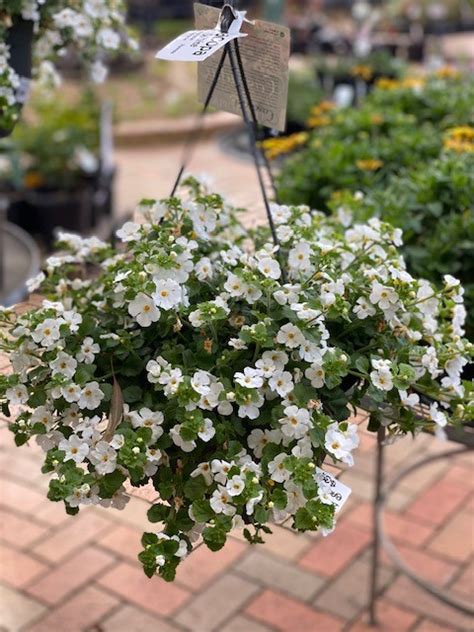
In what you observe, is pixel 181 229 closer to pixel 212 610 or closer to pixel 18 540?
pixel 212 610

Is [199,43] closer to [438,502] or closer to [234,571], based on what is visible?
[234,571]

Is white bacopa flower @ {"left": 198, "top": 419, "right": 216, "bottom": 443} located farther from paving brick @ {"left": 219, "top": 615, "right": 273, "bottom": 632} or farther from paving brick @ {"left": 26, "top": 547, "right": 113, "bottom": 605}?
paving brick @ {"left": 26, "top": 547, "right": 113, "bottom": 605}

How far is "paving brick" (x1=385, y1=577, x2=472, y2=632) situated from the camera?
2.57 m

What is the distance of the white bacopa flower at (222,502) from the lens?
47.7 inches

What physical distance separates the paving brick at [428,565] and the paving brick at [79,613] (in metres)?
0.83

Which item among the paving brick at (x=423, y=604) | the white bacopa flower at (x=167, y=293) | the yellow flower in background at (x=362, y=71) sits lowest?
the paving brick at (x=423, y=604)

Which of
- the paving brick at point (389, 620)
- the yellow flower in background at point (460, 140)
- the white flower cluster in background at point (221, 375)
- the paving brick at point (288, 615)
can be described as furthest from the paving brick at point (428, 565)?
the white flower cluster in background at point (221, 375)

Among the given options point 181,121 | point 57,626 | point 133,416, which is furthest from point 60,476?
point 181,121

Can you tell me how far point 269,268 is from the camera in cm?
138

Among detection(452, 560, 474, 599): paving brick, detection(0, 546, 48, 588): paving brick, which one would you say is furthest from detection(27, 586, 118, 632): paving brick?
detection(452, 560, 474, 599): paving brick

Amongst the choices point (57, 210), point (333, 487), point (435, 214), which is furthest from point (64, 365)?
point (57, 210)

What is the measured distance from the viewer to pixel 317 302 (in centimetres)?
133

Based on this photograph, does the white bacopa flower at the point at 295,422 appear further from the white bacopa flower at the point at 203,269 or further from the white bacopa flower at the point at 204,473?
the white bacopa flower at the point at 203,269

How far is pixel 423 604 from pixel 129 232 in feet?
5.31
